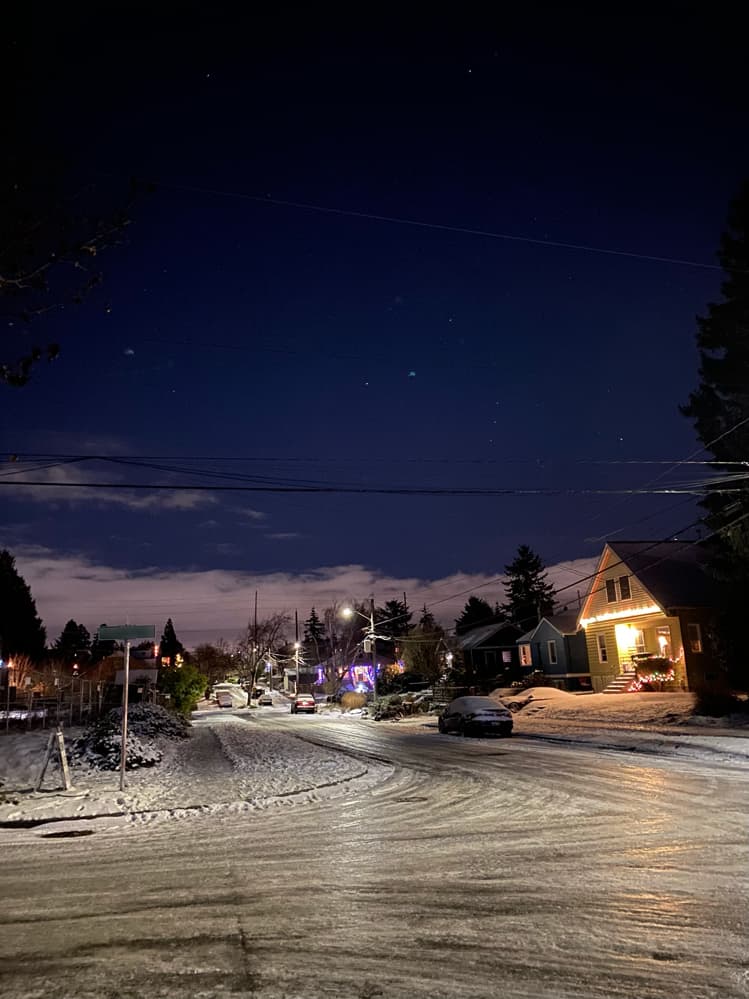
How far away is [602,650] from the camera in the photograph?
1690 inches

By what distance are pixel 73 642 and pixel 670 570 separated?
107 m

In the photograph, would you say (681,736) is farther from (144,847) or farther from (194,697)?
(194,697)

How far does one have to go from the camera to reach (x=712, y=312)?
27.9 meters

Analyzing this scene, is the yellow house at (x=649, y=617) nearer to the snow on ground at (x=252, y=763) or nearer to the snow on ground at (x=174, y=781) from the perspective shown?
→ the snow on ground at (x=252, y=763)

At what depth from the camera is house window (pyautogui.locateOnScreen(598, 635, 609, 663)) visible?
42.5 metres

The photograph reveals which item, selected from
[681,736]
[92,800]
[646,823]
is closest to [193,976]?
[646,823]

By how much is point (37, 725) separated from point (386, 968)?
2149cm

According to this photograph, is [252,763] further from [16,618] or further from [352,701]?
[16,618]

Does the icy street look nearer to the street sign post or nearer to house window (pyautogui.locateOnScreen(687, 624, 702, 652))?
the street sign post

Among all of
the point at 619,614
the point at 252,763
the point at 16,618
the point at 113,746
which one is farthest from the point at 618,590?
the point at 16,618

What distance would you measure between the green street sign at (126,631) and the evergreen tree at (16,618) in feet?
160

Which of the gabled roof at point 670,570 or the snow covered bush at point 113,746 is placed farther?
the gabled roof at point 670,570

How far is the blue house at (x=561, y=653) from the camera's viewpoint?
4669 centimetres

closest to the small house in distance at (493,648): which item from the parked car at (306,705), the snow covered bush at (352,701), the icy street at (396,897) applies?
the snow covered bush at (352,701)
